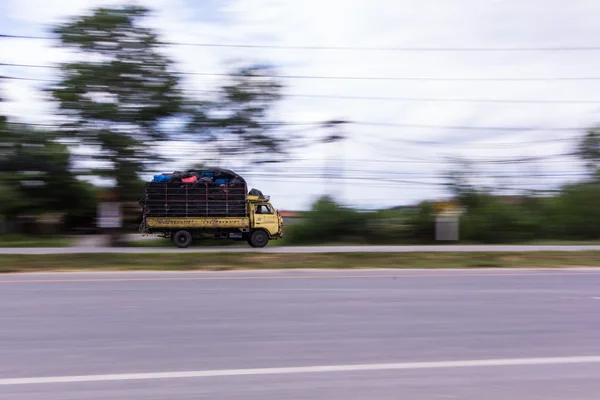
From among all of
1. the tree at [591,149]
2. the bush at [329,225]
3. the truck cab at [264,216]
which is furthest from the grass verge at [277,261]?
the tree at [591,149]

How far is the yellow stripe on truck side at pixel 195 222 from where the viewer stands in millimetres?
22250

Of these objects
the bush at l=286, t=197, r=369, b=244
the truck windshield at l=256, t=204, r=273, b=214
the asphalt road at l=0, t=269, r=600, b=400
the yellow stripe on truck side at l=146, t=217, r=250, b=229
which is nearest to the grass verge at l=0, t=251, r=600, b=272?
the asphalt road at l=0, t=269, r=600, b=400

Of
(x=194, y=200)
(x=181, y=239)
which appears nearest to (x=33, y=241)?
(x=181, y=239)

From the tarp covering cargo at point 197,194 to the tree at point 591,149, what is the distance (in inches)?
761

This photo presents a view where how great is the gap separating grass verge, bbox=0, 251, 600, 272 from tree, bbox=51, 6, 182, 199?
5486 mm

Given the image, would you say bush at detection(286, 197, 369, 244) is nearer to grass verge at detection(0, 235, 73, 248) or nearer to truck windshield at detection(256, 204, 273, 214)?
truck windshield at detection(256, 204, 273, 214)

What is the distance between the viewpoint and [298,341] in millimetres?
6371

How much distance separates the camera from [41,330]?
6891 mm

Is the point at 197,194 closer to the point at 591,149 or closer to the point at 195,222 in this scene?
the point at 195,222

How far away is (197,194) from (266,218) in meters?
3.05

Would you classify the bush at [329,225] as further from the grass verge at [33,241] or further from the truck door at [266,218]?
the grass verge at [33,241]

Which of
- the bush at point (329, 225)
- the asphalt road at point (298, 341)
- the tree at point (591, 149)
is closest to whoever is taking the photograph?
the asphalt road at point (298, 341)

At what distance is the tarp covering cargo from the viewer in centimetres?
2216

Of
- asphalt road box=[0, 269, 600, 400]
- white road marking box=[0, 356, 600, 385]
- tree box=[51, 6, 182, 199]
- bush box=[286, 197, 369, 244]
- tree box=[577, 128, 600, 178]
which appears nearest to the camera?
asphalt road box=[0, 269, 600, 400]
